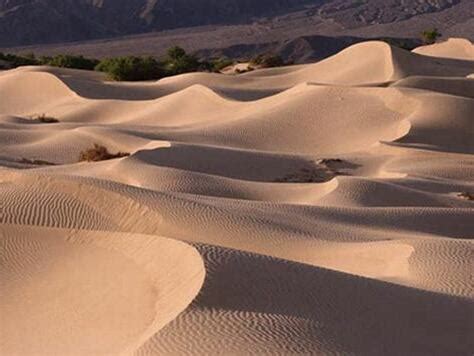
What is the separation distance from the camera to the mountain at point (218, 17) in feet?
359

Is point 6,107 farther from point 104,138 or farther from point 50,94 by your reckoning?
point 104,138

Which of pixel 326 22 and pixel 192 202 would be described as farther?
pixel 326 22

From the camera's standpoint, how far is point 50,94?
3531 centimetres

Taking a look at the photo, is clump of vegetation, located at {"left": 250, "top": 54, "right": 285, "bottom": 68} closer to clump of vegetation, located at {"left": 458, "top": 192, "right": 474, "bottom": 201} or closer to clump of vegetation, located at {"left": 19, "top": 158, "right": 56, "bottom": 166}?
clump of vegetation, located at {"left": 19, "top": 158, "right": 56, "bottom": 166}

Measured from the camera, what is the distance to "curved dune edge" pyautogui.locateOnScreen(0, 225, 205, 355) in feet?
25.3

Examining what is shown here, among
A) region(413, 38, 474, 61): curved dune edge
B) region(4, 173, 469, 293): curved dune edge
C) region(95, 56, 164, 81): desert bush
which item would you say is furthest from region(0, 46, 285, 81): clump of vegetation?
region(4, 173, 469, 293): curved dune edge

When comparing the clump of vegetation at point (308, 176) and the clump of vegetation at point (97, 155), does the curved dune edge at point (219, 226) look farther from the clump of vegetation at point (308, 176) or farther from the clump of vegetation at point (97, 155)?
the clump of vegetation at point (97, 155)

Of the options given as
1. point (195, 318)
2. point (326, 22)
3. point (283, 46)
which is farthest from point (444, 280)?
point (326, 22)

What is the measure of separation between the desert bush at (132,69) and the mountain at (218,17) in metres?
52.5

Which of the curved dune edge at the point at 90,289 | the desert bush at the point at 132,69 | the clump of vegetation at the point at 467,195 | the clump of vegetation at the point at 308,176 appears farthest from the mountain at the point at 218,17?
the curved dune edge at the point at 90,289

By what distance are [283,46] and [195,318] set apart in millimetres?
77685

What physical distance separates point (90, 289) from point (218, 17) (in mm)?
133968

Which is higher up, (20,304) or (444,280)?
(20,304)

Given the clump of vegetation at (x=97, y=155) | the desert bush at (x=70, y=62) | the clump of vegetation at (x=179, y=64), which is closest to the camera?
the clump of vegetation at (x=97, y=155)
